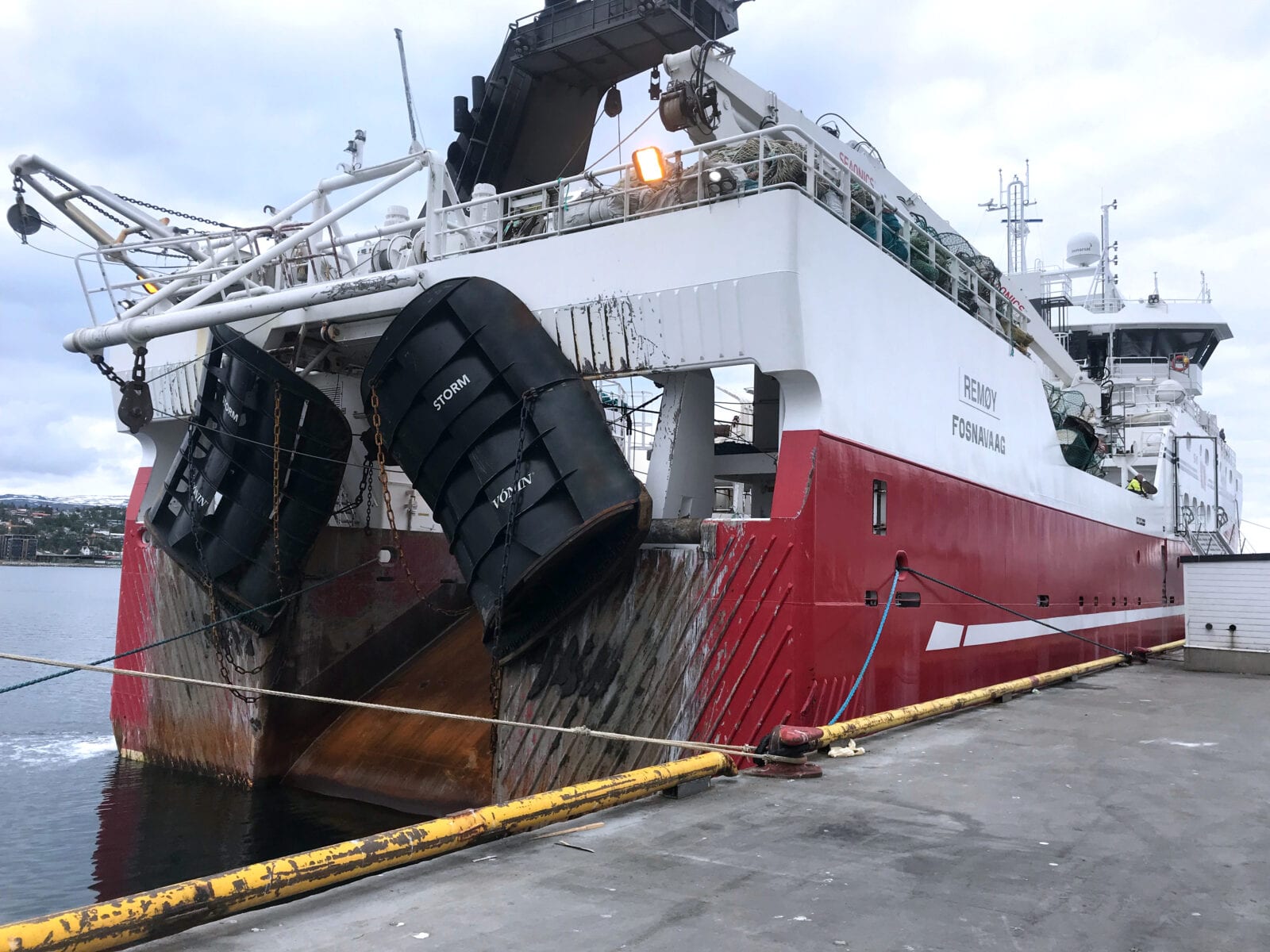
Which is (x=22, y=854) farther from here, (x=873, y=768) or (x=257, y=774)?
(x=873, y=768)

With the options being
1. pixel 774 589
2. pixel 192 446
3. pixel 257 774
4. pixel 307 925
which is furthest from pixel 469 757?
pixel 307 925

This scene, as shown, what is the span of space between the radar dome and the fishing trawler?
15032 millimetres

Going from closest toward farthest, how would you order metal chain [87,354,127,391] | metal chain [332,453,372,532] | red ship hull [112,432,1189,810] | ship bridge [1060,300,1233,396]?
1. red ship hull [112,432,1189,810]
2. metal chain [87,354,127,391]
3. metal chain [332,453,372,532]
4. ship bridge [1060,300,1233,396]

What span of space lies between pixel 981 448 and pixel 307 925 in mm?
10575

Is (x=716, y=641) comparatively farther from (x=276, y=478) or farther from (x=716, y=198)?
(x=276, y=478)

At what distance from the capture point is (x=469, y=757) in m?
10.1

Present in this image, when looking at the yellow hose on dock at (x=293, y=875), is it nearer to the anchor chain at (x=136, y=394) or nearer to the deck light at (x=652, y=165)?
the deck light at (x=652, y=165)

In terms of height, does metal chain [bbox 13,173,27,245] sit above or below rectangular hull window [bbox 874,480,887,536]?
above

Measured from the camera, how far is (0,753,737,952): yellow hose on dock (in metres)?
3.22

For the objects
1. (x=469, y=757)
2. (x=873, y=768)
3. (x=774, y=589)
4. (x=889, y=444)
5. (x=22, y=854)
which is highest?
(x=889, y=444)

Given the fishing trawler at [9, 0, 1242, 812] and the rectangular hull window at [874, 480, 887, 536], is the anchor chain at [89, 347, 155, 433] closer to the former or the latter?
the fishing trawler at [9, 0, 1242, 812]

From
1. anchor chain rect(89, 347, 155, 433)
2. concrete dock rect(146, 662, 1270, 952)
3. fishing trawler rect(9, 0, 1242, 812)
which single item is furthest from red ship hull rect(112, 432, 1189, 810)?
anchor chain rect(89, 347, 155, 433)

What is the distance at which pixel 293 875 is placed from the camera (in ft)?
12.7

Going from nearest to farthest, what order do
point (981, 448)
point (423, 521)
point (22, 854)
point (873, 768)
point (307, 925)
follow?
point (307, 925), point (873, 768), point (22, 854), point (981, 448), point (423, 521)
